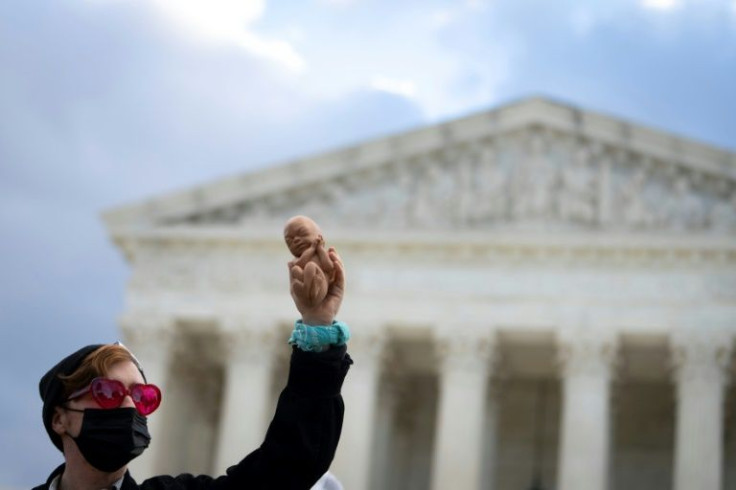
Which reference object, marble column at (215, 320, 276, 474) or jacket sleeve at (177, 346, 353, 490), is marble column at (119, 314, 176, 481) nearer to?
marble column at (215, 320, 276, 474)

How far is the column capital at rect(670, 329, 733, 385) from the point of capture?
34.9 m

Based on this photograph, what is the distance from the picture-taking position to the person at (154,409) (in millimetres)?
4617

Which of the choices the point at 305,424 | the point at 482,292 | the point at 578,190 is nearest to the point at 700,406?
the point at 482,292

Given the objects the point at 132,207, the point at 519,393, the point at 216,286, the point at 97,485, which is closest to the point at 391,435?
the point at 519,393

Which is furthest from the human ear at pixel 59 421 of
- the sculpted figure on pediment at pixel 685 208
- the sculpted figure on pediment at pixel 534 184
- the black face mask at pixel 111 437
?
the sculpted figure on pediment at pixel 685 208

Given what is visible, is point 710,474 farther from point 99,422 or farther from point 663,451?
point 99,422

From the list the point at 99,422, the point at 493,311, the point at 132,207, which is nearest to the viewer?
the point at 99,422

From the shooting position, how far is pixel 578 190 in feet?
122

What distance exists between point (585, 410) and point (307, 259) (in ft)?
103

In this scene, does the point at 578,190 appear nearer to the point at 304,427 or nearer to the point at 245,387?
the point at 245,387

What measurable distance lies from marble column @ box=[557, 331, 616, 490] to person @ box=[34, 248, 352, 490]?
3055cm

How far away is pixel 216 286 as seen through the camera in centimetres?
3841

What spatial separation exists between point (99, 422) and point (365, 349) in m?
32.5

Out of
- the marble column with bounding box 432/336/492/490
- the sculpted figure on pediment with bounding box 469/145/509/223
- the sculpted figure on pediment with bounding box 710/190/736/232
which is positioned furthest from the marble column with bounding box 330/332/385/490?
the sculpted figure on pediment with bounding box 710/190/736/232
